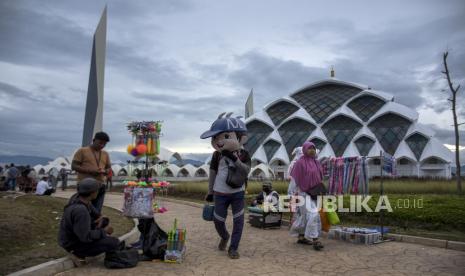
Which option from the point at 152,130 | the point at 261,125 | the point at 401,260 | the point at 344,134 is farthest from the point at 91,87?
the point at 401,260

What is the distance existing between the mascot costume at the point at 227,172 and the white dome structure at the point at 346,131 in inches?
1307

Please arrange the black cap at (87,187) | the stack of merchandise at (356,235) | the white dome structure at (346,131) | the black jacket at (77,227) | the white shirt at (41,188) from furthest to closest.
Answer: the white dome structure at (346,131) < the white shirt at (41,188) < the stack of merchandise at (356,235) < the black cap at (87,187) < the black jacket at (77,227)

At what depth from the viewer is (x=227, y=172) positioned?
5090mm

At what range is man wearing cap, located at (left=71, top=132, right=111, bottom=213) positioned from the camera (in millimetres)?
5027

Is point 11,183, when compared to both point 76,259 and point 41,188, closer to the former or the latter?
point 41,188

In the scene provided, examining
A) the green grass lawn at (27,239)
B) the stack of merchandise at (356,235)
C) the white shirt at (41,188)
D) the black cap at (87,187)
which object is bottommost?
the green grass lawn at (27,239)

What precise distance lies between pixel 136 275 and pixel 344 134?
1669 inches

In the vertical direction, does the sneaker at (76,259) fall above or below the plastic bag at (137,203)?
below

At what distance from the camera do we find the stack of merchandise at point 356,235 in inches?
231

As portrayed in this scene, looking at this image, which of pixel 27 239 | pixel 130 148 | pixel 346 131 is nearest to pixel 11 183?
pixel 27 239

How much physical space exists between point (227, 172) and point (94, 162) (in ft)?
6.06

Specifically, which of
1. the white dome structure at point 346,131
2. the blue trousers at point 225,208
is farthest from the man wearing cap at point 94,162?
the white dome structure at point 346,131

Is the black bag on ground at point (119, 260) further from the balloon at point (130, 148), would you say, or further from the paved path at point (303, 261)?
the balloon at point (130, 148)

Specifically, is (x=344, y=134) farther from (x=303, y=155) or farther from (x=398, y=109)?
(x=303, y=155)
